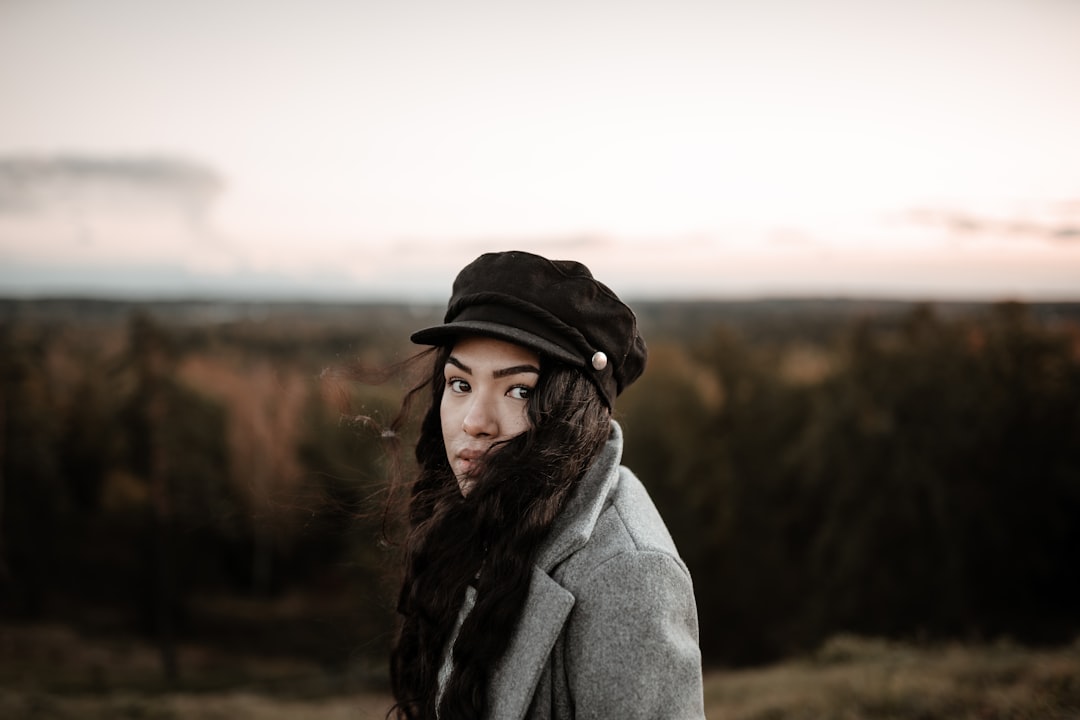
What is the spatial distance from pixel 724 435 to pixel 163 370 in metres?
17.8

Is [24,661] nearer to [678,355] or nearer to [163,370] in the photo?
[163,370]

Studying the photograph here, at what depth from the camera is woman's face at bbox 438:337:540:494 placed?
6.55 feet

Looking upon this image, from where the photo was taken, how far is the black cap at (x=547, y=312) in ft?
6.28

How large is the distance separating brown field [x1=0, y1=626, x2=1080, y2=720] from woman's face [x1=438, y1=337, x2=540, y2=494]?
1.50 m

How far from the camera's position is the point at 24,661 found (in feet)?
64.7

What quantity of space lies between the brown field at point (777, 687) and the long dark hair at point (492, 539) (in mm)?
1019

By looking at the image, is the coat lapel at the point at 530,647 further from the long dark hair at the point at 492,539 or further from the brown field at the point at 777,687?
the brown field at the point at 777,687

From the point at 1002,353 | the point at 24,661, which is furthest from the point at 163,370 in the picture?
the point at 1002,353

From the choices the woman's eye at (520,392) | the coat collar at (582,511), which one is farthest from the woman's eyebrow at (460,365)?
the coat collar at (582,511)

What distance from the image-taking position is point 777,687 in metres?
9.30

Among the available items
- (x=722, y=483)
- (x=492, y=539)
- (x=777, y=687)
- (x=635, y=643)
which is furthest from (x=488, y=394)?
(x=722, y=483)

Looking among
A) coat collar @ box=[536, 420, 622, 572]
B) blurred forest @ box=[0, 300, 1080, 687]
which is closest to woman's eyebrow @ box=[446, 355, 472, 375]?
coat collar @ box=[536, 420, 622, 572]

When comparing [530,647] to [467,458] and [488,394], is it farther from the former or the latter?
[488,394]

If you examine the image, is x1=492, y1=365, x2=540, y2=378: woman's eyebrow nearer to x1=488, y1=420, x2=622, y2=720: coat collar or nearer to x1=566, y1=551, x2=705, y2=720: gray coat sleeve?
x1=488, y1=420, x2=622, y2=720: coat collar
